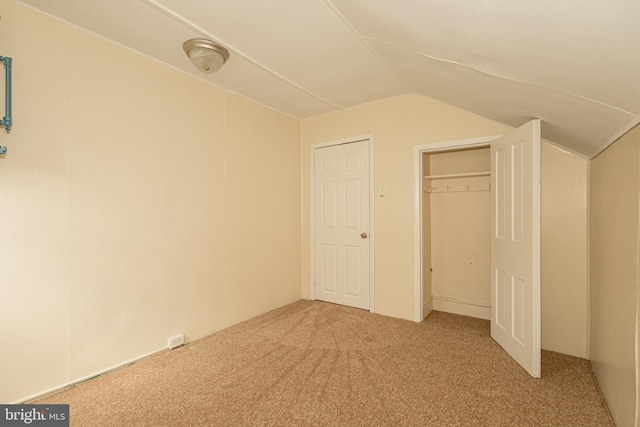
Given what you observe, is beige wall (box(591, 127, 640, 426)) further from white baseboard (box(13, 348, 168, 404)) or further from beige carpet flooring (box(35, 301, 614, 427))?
white baseboard (box(13, 348, 168, 404))

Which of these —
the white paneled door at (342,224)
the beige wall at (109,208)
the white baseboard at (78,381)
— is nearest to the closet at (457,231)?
the white paneled door at (342,224)

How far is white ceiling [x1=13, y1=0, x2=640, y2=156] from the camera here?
1212mm

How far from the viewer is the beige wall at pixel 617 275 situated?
155 cm

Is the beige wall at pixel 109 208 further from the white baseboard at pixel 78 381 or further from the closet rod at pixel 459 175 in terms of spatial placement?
the closet rod at pixel 459 175

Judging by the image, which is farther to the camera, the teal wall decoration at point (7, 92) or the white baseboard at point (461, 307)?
the white baseboard at point (461, 307)

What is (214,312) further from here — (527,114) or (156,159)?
(527,114)

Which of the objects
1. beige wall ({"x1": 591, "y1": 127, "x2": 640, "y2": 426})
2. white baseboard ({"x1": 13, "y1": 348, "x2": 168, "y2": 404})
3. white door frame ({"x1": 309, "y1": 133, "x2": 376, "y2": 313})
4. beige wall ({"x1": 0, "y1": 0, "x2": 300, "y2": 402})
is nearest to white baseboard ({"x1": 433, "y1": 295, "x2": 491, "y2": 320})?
white door frame ({"x1": 309, "y1": 133, "x2": 376, "y2": 313})

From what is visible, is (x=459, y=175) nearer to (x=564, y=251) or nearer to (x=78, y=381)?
(x=564, y=251)

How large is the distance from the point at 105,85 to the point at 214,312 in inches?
86.9

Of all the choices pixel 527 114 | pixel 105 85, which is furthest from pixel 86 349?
pixel 527 114

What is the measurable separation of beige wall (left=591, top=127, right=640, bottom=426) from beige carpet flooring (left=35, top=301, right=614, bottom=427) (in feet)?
0.87

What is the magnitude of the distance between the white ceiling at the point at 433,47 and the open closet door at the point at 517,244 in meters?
0.28

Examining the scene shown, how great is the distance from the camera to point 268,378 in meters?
2.19

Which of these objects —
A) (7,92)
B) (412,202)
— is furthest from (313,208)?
(7,92)
